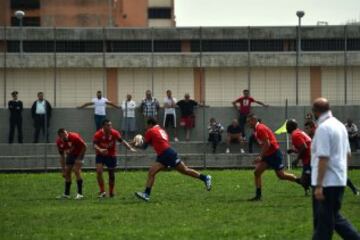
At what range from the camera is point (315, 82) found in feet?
138

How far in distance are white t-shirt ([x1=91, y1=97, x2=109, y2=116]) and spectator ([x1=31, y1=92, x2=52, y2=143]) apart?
169 cm

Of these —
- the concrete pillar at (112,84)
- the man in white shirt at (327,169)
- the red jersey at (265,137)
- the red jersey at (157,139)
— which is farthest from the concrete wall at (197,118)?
the man in white shirt at (327,169)

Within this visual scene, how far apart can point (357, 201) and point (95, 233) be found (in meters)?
7.33

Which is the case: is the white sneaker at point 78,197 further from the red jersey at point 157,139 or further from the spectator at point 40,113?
the spectator at point 40,113

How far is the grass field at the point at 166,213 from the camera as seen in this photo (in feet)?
52.3

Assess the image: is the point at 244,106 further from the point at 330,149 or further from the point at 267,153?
the point at 330,149

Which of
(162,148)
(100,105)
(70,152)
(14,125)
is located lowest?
(70,152)

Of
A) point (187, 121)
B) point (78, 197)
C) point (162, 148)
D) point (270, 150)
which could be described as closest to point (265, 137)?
point (270, 150)

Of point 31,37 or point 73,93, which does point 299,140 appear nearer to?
point 73,93

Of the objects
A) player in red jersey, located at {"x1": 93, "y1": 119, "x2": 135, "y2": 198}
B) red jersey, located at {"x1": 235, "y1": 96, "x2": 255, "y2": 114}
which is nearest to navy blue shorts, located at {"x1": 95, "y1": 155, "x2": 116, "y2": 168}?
player in red jersey, located at {"x1": 93, "y1": 119, "x2": 135, "y2": 198}

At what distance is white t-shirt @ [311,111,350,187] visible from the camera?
12.3 m

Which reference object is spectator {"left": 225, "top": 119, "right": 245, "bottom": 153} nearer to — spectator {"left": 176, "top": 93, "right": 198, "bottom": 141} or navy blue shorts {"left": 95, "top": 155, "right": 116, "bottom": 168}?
spectator {"left": 176, "top": 93, "right": 198, "bottom": 141}

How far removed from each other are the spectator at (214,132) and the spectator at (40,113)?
232 inches

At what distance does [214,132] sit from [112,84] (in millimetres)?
6444
